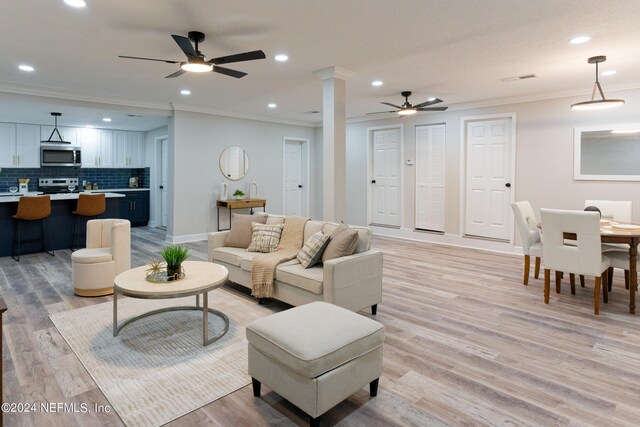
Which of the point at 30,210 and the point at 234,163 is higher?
the point at 234,163

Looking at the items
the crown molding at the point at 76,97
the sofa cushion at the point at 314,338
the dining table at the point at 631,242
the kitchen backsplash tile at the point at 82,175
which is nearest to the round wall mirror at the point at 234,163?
the crown molding at the point at 76,97

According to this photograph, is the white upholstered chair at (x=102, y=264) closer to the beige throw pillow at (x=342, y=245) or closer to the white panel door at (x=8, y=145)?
the beige throw pillow at (x=342, y=245)

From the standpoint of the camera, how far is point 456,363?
2676mm

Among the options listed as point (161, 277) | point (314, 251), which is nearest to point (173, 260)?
point (161, 277)

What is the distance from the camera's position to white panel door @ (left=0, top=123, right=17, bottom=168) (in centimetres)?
832

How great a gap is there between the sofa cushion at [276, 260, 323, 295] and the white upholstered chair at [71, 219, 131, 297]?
6.06 ft

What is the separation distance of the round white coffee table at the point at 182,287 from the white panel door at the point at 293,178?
5799mm

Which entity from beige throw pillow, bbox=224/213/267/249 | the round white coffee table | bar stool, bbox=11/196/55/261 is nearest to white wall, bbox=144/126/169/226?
bar stool, bbox=11/196/55/261

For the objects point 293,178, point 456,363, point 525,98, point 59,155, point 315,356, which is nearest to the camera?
point 315,356

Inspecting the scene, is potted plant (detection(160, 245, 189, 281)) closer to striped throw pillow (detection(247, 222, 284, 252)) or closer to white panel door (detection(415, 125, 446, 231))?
striped throw pillow (detection(247, 222, 284, 252))

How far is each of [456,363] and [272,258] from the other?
1876 mm

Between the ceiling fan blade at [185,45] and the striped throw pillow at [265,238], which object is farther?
the striped throw pillow at [265,238]

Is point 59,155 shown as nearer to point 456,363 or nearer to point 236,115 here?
point 236,115

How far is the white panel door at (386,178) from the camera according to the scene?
803 cm
